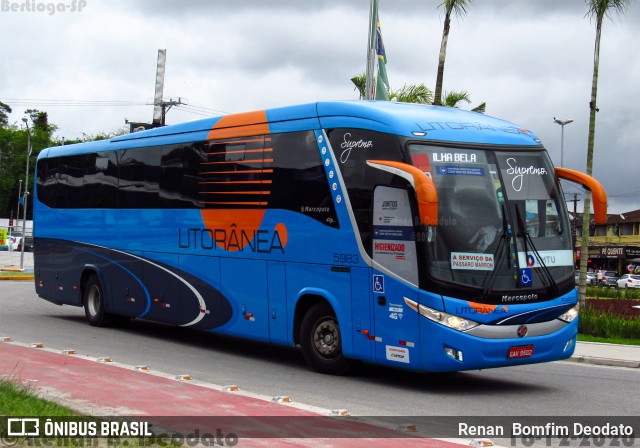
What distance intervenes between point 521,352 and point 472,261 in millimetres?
1350

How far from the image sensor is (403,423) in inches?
370

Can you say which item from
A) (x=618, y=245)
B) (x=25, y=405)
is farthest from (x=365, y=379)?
(x=618, y=245)

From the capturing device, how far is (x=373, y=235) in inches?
472

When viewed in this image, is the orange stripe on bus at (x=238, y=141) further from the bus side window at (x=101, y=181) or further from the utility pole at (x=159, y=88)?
the utility pole at (x=159, y=88)

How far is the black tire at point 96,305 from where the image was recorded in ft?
63.0

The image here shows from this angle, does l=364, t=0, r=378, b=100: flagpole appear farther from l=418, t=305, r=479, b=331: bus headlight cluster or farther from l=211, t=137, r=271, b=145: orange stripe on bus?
l=418, t=305, r=479, b=331: bus headlight cluster

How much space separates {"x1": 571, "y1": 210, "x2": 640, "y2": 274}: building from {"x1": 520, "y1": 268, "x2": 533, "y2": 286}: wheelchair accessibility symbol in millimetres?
87944

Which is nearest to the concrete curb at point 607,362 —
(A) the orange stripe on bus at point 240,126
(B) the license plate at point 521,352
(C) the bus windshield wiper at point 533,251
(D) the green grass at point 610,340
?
(D) the green grass at point 610,340

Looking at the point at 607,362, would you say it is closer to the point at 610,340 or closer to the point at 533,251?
the point at 610,340

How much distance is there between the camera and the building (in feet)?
319

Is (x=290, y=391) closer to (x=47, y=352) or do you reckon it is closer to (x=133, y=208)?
(x=47, y=352)

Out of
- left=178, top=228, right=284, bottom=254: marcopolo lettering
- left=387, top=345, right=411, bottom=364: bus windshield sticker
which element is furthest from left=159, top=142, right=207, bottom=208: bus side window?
left=387, top=345, right=411, bottom=364: bus windshield sticker

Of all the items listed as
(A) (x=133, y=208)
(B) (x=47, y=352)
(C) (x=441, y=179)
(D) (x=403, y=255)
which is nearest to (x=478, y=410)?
(D) (x=403, y=255)

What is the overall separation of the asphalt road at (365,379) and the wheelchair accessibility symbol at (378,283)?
1.31 meters
